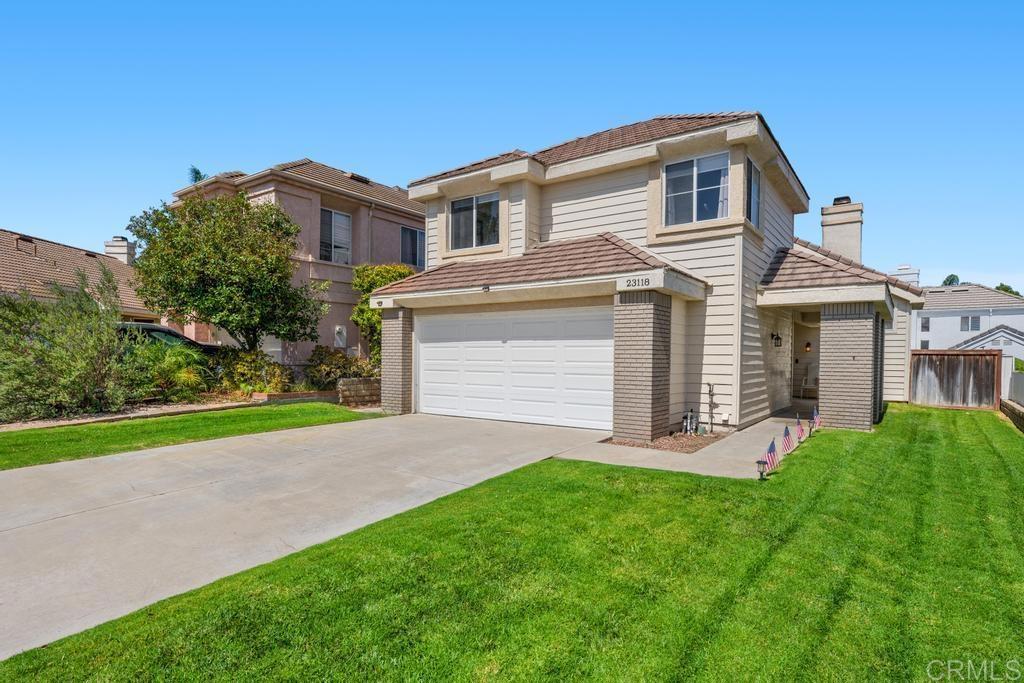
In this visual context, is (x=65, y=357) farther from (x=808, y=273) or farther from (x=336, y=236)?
(x=808, y=273)

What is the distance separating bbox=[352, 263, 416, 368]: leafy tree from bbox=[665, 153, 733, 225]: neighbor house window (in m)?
9.34

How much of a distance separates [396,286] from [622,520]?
9571 mm

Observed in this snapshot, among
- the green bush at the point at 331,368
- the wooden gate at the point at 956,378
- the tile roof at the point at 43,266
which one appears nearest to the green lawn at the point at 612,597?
the wooden gate at the point at 956,378

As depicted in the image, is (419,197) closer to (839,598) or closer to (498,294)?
(498,294)

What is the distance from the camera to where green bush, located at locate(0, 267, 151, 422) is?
10.6 metres

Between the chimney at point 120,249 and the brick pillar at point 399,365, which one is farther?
the chimney at point 120,249

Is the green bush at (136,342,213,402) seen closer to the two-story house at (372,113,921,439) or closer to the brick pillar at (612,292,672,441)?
the two-story house at (372,113,921,439)

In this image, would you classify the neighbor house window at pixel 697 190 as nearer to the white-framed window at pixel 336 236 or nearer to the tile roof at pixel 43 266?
the white-framed window at pixel 336 236

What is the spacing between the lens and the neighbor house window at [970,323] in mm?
38272

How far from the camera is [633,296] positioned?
363 inches

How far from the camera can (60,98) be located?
10.8m

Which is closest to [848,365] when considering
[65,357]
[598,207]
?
[598,207]

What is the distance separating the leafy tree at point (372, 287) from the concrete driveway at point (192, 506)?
7.51m

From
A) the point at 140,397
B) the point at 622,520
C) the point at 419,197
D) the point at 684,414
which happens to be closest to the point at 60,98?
the point at 140,397
